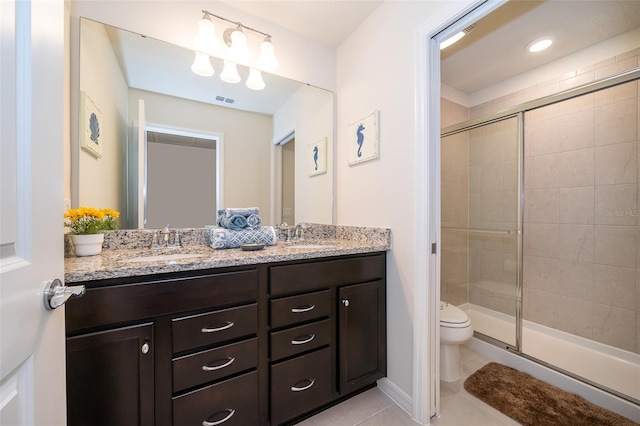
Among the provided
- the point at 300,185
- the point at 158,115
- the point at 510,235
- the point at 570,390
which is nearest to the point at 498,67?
the point at 510,235

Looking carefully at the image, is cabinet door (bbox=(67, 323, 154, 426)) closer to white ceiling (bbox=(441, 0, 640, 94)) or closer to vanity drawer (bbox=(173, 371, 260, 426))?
vanity drawer (bbox=(173, 371, 260, 426))

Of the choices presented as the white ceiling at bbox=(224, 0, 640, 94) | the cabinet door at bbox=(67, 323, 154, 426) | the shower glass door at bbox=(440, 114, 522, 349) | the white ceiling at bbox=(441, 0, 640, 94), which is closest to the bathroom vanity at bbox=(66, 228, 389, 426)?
the cabinet door at bbox=(67, 323, 154, 426)

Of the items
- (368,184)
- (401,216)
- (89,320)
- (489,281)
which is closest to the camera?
(89,320)

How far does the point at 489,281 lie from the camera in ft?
8.11

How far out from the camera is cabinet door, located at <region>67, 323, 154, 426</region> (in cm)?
87

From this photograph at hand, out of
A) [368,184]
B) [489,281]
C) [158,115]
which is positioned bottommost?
[489,281]

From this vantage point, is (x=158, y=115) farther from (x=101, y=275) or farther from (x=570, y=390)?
(x=570, y=390)

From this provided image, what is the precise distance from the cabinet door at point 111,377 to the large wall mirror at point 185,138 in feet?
2.45

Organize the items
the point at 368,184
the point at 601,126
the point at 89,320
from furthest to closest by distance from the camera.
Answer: the point at 601,126 → the point at 368,184 → the point at 89,320

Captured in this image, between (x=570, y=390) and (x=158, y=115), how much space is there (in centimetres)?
298

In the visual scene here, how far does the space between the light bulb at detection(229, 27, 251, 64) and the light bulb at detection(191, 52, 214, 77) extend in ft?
0.50

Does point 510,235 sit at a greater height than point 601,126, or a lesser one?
lesser

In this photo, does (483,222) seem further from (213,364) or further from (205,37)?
(205,37)

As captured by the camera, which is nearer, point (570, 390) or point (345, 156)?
point (570, 390)
